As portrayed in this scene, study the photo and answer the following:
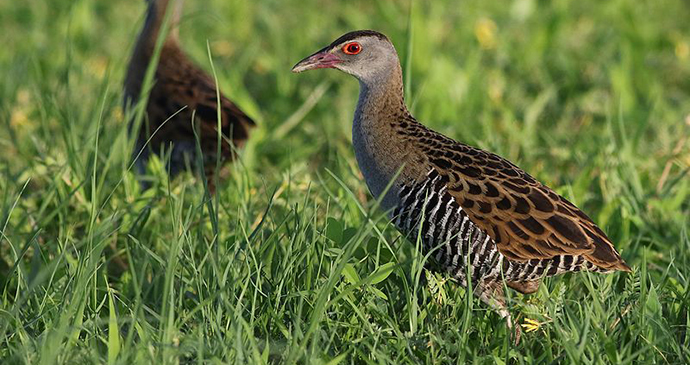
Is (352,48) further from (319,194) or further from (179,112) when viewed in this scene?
(179,112)

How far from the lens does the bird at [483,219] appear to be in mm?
3719

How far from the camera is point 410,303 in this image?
3.53 m

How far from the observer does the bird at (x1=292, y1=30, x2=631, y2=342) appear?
3.72 m

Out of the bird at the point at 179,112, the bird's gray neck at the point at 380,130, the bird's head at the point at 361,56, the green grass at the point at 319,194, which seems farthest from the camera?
the bird at the point at 179,112

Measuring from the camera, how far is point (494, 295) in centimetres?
381

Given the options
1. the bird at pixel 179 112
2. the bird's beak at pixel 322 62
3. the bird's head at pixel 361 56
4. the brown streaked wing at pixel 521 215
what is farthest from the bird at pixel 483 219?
the bird at pixel 179 112

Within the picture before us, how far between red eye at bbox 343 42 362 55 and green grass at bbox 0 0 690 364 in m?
0.48

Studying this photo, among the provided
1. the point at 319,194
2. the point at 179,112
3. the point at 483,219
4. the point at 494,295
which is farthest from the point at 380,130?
the point at 179,112

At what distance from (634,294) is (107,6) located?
606 centimetres

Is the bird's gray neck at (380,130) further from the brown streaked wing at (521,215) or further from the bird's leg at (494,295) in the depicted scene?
the bird's leg at (494,295)

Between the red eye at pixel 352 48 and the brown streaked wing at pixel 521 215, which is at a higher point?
the red eye at pixel 352 48

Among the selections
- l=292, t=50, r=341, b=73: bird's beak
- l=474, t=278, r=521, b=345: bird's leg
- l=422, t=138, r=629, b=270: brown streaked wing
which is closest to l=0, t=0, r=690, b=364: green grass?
l=474, t=278, r=521, b=345: bird's leg

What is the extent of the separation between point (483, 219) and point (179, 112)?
2058 mm

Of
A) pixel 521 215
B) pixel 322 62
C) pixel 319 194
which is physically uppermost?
pixel 322 62
